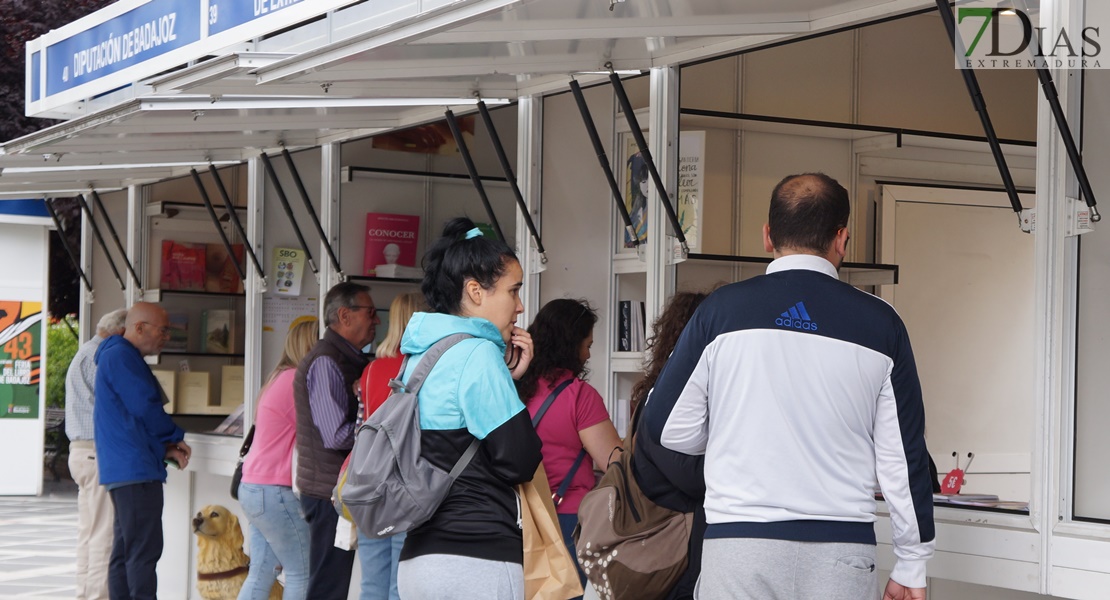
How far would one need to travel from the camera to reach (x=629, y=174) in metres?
5.28

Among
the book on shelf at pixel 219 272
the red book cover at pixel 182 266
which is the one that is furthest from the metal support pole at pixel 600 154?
the red book cover at pixel 182 266

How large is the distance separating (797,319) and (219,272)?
21.5 feet

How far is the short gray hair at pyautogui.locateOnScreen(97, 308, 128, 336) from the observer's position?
23.4ft

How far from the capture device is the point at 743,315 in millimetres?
2775

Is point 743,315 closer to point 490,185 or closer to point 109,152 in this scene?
point 490,185

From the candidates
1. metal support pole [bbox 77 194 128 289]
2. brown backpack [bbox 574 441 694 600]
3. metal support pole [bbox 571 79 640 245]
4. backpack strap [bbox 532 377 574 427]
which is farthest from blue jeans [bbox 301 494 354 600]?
metal support pole [bbox 77 194 128 289]

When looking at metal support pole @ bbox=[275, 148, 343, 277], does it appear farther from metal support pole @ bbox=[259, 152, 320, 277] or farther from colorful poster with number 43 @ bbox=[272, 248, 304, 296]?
colorful poster with number 43 @ bbox=[272, 248, 304, 296]

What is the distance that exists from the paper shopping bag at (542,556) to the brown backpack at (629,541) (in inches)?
8.3

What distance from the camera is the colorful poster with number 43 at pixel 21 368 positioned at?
47.4 ft

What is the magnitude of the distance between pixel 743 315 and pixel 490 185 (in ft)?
13.0

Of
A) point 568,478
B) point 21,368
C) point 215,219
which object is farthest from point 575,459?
point 21,368

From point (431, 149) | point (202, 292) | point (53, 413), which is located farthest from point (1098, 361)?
point (53, 413)

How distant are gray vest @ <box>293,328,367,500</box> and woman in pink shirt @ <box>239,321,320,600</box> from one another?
0.42 metres

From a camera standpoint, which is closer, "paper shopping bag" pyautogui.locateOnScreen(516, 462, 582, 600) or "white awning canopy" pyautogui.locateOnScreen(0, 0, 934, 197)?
"paper shopping bag" pyautogui.locateOnScreen(516, 462, 582, 600)
